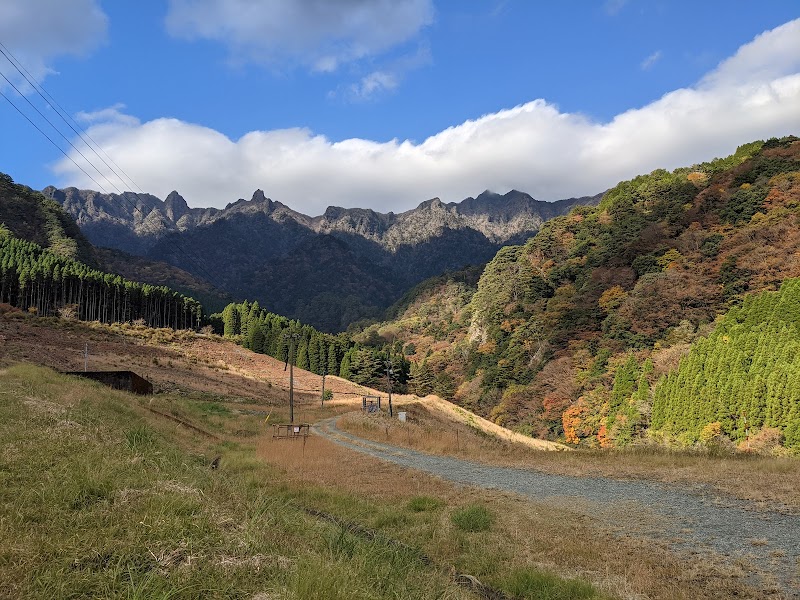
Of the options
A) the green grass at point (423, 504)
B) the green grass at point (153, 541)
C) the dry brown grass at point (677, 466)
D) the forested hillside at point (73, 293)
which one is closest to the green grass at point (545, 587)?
the green grass at point (153, 541)

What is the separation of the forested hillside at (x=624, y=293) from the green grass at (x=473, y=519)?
42.7 metres

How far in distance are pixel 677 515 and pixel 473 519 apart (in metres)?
4.77

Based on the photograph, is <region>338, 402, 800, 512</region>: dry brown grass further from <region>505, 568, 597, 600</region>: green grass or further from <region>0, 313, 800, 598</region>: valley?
<region>505, 568, 597, 600</region>: green grass

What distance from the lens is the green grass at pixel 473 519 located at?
38.0 feet

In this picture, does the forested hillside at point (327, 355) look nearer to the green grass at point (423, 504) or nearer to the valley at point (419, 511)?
the valley at point (419, 511)

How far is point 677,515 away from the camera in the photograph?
11.8 meters

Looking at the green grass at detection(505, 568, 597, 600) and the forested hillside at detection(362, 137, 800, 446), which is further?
the forested hillside at detection(362, 137, 800, 446)

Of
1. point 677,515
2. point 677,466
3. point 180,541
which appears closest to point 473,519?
point 677,515

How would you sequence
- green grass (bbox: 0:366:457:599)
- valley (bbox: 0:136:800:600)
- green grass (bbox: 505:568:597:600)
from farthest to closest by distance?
green grass (bbox: 505:568:597:600) < valley (bbox: 0:136:800:600) < green grass (bbox: 0:366:457:599)

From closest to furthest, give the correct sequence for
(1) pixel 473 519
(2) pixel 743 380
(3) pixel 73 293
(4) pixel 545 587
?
(4) pixel 545 587 → (1) pixel 473 519 → (2) pixel 743 380 → (3) pixel 73 293

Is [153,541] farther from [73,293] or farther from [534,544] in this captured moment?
[73,293]

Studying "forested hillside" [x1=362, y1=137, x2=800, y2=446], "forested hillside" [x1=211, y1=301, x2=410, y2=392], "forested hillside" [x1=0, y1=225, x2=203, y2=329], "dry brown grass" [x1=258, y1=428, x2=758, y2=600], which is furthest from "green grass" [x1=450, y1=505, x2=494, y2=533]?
"forested hillside" [x1=0, y1=225, x2=203, y2=329]

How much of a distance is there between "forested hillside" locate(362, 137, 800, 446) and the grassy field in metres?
45.5

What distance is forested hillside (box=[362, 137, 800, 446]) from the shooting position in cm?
6431
